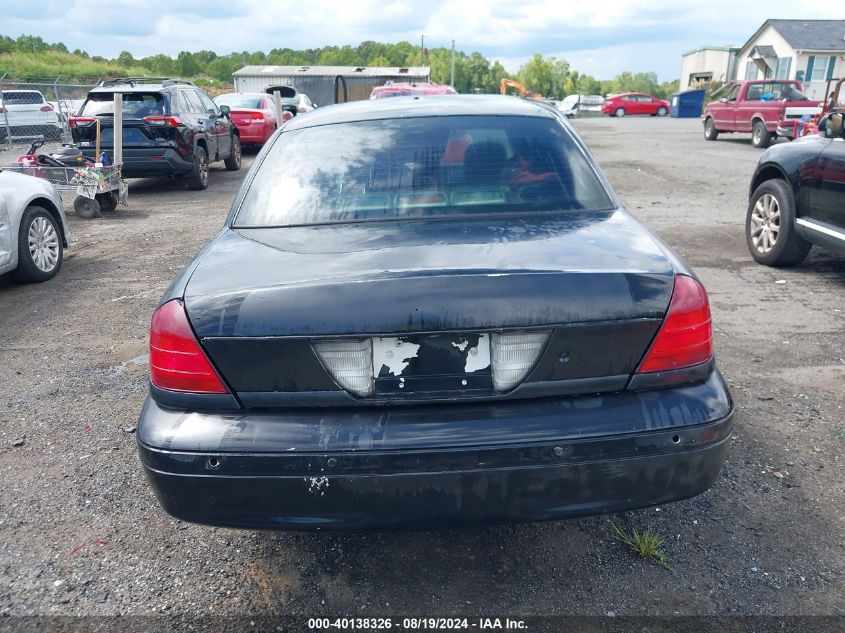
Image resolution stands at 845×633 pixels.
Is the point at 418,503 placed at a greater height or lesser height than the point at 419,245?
lesser

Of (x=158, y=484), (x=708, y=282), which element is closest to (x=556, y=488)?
(x=158, y=484)

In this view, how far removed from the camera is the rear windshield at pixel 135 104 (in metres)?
11.5

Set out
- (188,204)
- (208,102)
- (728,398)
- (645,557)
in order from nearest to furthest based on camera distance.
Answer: (728,398), (645,557), (188,204), (208,102)

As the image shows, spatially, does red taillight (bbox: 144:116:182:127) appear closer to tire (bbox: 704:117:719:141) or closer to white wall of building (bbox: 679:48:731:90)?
tire (bbox: 704:117:719:141)

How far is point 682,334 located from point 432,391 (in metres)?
0.81

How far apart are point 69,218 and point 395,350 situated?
31.4 feet

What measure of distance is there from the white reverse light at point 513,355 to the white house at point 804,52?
47807 mm

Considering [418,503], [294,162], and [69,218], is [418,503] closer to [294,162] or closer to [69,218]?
[294,162]

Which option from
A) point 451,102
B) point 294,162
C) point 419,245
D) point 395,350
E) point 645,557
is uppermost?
point 451,102

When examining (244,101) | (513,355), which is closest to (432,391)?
(513,355)

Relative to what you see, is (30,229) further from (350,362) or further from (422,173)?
(350,362)

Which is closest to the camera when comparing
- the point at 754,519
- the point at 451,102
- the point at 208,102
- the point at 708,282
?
the point at 754,519

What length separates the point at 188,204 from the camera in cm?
1140

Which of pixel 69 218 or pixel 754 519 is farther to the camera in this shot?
pixel 69 218
